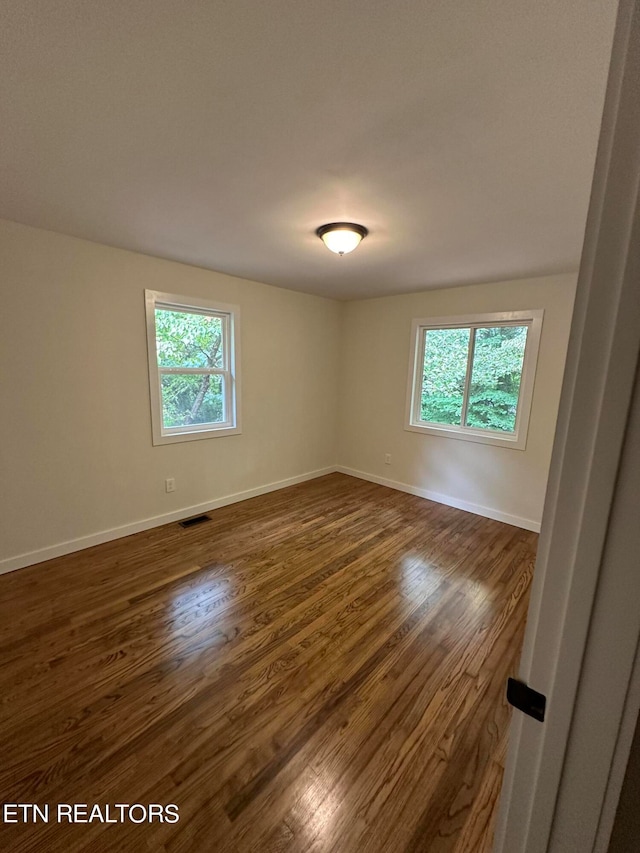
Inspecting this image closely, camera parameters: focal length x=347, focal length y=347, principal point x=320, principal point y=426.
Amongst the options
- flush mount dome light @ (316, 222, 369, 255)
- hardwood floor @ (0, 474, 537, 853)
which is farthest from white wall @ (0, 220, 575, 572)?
flush mount dome light @ (316, 222, 369, 255)

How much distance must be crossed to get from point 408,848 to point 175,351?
11.2 feet

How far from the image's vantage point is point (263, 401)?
4.05 meters

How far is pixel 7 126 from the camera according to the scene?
1348mm

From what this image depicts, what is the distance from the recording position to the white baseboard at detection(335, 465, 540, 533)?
3.46 m

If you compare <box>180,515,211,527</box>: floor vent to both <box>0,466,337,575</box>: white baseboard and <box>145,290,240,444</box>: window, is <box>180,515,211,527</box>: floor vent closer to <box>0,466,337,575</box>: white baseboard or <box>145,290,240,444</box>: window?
<box>0,466,337,575</box>: white baseboard

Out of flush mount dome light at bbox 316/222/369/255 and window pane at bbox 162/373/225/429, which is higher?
flush mount dome light at bbox 316/222/369/255

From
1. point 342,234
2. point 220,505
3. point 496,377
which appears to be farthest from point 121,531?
point 496,377

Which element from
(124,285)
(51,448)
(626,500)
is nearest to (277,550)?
(51,448)

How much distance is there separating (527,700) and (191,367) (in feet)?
11.2

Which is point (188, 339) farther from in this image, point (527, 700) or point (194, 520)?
point (527, 700)

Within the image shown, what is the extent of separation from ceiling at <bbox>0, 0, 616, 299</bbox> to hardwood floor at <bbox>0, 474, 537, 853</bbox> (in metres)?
2.39

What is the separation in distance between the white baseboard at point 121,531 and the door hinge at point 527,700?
321 cm

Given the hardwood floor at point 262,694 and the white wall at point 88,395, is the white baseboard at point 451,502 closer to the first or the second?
the hardwood floor at point 262,694

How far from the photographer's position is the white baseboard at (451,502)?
3455mm
